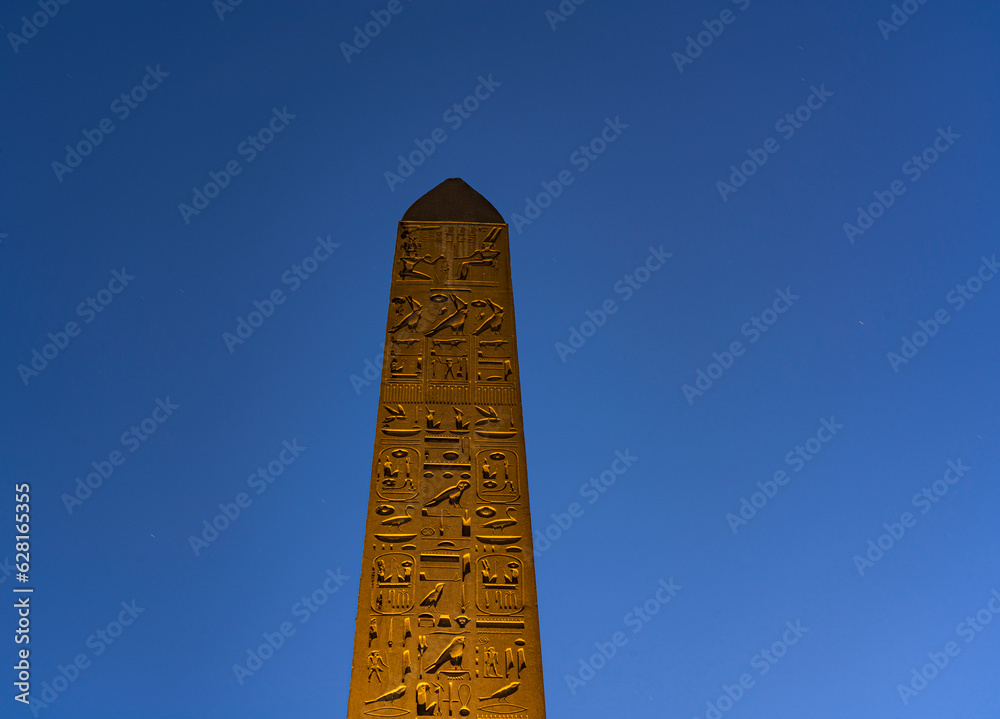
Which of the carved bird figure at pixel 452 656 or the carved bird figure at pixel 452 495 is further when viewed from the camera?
the carved bird figure at pixel 452 495

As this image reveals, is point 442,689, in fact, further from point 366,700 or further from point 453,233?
point 453,233

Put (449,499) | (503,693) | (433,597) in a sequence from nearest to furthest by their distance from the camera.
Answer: (503,693), (433,597), (449,499)

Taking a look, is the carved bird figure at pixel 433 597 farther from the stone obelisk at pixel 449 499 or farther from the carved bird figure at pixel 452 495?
the carved bird figure at pixel 452 495

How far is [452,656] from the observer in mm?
4254

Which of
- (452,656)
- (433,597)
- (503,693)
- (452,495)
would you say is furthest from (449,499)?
(503,693)

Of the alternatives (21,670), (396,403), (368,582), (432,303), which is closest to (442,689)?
(368,582)

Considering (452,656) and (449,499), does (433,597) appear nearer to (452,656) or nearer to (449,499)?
(452,656)

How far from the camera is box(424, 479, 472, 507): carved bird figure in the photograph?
4.46m

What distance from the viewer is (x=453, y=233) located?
16.2ft

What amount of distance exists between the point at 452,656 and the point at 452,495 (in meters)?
0.72

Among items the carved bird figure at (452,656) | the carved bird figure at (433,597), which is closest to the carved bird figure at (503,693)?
the carved bird figure at (452,656)

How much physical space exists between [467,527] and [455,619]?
1.37 ft

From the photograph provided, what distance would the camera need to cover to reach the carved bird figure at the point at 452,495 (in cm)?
446

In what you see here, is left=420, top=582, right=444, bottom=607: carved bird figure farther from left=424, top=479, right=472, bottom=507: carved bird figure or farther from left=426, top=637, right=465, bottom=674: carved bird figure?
left=424, top=479, right=472, bottom=507: carved bird figure
